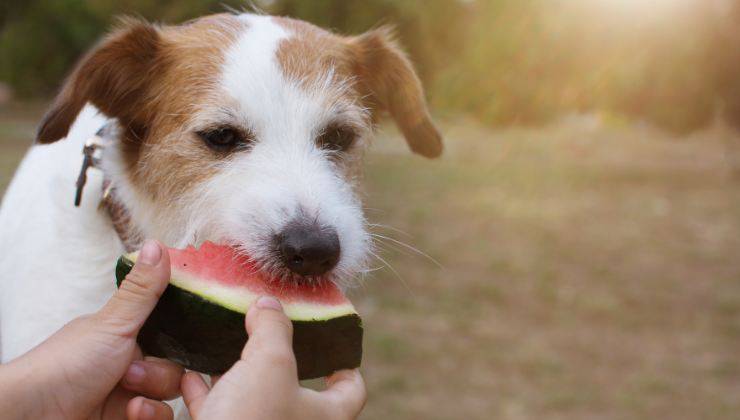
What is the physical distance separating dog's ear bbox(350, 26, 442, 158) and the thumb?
1.69m

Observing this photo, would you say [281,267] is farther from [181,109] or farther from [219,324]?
[181,109]

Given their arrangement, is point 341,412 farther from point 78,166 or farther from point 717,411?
point 717,411

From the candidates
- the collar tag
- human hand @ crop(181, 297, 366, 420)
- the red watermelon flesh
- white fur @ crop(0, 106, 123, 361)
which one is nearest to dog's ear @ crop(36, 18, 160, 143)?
the collar tag

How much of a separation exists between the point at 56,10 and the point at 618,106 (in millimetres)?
11957

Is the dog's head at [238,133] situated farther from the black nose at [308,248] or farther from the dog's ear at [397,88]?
the dog's ear at [397,88]

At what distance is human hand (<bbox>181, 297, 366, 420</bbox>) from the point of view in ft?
6.03

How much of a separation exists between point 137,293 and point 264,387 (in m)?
0.47

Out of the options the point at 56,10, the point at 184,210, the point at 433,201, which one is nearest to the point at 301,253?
the point at 184,210

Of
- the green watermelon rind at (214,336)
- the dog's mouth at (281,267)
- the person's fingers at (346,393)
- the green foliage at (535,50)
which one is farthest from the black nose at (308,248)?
the green foliage at (535,50)

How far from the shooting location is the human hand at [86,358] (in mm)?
2023

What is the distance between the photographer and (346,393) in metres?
2.18

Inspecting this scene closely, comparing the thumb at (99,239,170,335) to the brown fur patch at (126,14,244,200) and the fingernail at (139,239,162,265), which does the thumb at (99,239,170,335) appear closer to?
the fingernail at (139,239,162,265)

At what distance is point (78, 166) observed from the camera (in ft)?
10.2

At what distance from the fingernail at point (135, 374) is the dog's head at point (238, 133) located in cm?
50
